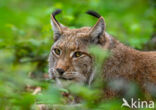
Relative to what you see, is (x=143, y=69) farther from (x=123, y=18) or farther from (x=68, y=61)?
(x=123, y=18)

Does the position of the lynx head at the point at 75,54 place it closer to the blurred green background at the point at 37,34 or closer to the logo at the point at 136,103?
the blurred green background at the point at 37,34

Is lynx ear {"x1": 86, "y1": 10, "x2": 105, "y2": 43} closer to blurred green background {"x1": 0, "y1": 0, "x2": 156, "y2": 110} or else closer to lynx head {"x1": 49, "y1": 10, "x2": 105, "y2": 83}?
lynx head {"x1": 49, "y1": 10, "x2": 105, "y2": 83}

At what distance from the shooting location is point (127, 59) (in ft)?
20.9

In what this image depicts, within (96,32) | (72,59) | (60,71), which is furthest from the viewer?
(96,32)

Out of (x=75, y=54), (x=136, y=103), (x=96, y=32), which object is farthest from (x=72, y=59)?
(x=136, y=103)

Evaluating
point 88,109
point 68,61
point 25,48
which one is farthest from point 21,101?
point 25,48

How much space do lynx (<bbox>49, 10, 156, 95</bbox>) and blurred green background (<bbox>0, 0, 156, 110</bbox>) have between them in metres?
0.39

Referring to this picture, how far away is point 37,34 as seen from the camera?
1090 centimetres

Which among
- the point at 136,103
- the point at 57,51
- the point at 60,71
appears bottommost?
the point at 136,103

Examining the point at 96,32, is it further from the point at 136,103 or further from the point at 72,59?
the point at 136,103

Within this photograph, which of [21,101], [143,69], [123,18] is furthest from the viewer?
[123,18]

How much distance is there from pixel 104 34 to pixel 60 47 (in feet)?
2.08

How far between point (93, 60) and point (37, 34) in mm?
4888

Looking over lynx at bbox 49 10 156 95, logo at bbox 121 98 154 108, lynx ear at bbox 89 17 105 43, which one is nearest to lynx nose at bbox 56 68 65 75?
lynx at bbox 49 10 156 95
